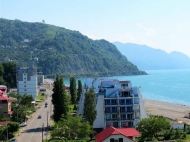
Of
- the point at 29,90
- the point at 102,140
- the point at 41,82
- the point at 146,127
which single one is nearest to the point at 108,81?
the point at 146,127

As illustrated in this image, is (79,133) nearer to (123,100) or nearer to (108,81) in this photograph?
(123,100)

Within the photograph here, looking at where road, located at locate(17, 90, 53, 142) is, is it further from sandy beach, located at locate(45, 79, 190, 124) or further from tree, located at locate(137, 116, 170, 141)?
sandy beach, located at locate(45, 79, 190, 124)

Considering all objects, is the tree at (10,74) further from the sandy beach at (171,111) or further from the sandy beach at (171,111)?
the sandy beach at (171,111)

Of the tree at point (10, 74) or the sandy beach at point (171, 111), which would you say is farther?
the tree at point (10, 74)

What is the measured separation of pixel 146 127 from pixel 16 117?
24.3 meters

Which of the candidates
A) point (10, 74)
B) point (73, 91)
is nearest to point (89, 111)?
point (73, 91)

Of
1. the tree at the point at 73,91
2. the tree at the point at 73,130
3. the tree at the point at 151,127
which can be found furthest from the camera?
the tree at the point at 73,91

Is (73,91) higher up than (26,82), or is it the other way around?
(26,82)

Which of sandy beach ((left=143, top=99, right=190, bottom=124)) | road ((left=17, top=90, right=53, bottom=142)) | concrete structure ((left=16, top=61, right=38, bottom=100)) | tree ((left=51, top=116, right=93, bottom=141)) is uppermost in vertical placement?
concrete structure ((left=16, top=61, right=38, bottom=100))

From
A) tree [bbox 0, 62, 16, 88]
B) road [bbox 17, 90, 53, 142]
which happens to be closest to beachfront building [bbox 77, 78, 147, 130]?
road [bbox 17, 90, 53, 142]

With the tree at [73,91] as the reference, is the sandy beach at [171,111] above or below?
below

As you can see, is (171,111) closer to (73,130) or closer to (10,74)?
(73,130)

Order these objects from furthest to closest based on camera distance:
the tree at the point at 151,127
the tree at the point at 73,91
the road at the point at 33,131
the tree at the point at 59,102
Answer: the tree at the point at 73,91 < the tree at the point at 59,102 < the road at the point at 33,131 < the tree at the point at 151,127

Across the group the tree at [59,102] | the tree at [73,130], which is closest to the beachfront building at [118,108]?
the tree at [59,102]
